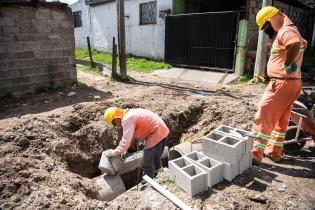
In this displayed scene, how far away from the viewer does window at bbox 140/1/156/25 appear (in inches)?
529

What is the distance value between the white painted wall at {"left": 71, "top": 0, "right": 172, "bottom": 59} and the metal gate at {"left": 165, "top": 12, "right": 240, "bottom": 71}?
38.8 inches

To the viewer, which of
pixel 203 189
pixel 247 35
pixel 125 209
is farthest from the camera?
pixel 247 35

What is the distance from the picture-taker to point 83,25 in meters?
19.5

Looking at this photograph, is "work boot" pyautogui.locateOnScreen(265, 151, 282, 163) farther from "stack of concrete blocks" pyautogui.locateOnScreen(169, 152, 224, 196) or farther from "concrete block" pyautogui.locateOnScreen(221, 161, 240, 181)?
"stack of concrete blocks" pyautogui.locateOnScreen(169, 152, 224, 196)

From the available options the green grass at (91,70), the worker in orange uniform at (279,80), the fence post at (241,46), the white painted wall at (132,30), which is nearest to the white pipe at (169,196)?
the worker in orange uniform at (279,80)

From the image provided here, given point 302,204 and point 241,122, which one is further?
point 241,122

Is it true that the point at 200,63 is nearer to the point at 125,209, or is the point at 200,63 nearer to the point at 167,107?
the point at 167,107

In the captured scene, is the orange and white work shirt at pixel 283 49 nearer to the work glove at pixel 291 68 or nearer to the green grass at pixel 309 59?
the work glove at pixel 291 68

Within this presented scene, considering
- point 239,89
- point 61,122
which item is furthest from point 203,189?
point 239,89

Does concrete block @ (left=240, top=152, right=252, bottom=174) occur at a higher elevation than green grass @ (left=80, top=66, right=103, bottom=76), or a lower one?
lower

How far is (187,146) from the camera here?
4492mm

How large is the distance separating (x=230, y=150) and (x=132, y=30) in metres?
12.7

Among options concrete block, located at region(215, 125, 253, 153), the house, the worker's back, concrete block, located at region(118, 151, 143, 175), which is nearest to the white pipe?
the worker's back

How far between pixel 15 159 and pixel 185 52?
8.76 m
